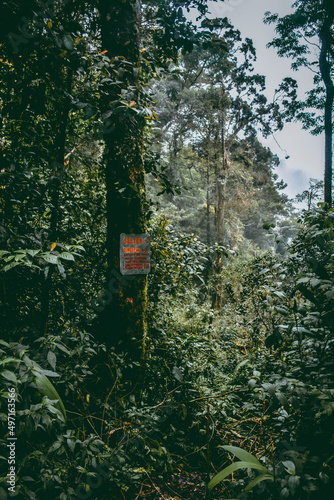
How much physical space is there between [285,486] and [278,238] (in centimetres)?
169

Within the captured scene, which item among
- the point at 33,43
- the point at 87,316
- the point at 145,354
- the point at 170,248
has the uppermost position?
the point at 33,43

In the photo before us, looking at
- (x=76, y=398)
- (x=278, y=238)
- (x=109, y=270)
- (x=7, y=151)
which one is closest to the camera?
(x=7, y=151)

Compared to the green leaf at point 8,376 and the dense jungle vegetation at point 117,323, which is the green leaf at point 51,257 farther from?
the green leaf at point 8,376

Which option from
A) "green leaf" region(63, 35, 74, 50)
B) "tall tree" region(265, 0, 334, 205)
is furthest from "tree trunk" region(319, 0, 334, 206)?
"green leaf" region(63, 35, 74, 50)

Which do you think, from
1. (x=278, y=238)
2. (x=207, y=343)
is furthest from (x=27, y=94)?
(x=207, y=343)

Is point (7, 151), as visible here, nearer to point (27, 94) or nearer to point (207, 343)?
point (27, 94)

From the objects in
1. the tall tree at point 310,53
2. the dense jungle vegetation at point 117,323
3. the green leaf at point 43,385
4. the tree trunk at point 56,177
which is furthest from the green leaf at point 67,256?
the tall tree at point 310,53

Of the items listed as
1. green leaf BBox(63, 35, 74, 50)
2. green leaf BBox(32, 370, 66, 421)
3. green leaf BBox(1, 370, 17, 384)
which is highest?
green leaf BBox(63, 35, 74, 50)

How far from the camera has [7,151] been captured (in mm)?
2086

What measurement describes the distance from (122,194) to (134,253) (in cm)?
56

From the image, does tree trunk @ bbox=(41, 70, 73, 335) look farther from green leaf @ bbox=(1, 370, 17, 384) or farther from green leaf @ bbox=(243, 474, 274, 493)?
green leaf @ bbox=(243, 474, 274, 493)

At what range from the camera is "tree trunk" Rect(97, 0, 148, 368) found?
268cm

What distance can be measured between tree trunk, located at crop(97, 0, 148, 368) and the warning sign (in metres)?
0.06

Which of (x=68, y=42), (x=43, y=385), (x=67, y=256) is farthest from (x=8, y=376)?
(x=68, y=42)
